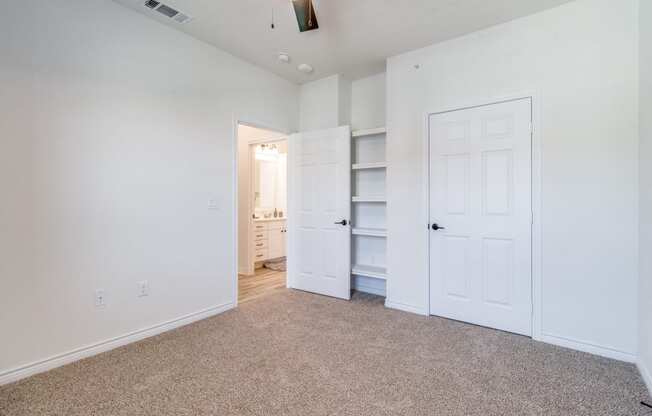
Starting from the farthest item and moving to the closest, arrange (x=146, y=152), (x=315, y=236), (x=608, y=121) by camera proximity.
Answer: (x=315, y=236) < (x=146, y=152) < (x=608, y=121)

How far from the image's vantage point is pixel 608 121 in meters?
2.32

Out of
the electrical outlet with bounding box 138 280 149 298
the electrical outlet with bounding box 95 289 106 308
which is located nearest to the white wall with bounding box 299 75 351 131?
the electrical outlet with bounding box 138 280 149 298

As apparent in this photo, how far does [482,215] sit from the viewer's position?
288 centimetres

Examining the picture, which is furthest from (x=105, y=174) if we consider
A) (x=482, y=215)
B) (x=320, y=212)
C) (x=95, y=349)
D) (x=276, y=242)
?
(x=276, y=242)

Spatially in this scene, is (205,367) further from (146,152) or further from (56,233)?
(146,152)

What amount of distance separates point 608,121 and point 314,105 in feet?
9.89

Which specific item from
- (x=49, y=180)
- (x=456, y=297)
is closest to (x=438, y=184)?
(x=456, y=297)

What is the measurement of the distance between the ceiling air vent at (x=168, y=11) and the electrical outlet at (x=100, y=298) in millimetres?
2309

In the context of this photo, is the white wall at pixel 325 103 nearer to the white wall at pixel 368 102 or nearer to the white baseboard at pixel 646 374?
the white wall at pixel 368 102

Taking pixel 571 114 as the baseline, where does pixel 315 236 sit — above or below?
below

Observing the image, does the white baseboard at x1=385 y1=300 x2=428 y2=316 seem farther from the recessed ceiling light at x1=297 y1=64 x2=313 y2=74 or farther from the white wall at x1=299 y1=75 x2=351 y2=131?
the recessed ceiling light at x1=297 y1=64 x2=313 y2=74

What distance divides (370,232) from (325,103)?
1779 mm

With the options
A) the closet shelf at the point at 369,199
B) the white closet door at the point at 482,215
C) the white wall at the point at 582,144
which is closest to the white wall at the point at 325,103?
the closet shelf at the point at 369,199

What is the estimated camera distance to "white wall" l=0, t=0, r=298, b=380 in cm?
206
